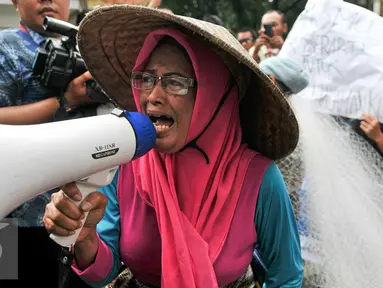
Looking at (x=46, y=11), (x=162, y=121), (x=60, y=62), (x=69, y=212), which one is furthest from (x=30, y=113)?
(x=69, y=212)

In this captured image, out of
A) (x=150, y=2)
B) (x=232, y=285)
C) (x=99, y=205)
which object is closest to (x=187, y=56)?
(x=99, y=205)

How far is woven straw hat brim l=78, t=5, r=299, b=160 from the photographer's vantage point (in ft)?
4.94

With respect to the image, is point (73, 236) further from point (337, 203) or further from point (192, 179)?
point (337, 203)

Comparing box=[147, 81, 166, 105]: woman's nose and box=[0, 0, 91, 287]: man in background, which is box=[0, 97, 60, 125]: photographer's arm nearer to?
box=[0, 0, 91, 287]: man in background

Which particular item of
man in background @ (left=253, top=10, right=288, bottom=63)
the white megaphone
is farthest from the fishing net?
Result: man in background @ (left=253, top=10, right=288, bottom=63)

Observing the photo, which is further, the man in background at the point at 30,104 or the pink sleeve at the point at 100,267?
the man in background at the point at 30,104

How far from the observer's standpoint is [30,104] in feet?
7.00

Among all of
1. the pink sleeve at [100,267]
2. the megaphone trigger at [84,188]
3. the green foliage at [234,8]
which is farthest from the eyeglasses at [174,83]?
the green foliage at [234,8]

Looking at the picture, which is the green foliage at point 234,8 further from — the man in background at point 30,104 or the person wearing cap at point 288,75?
the man in background at point 30,104

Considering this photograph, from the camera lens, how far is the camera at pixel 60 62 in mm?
2064

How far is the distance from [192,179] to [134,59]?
1.81 feet

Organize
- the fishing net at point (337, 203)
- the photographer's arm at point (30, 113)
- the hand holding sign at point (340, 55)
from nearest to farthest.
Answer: the photographer's arm at point (30, 113) < the fishing net at point (337, 203) < the hand holding sign at point (340, 55)

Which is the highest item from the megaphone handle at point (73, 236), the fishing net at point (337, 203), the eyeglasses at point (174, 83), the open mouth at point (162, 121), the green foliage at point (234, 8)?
the eyeglasses at point (174, 83)

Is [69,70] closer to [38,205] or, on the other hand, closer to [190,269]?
[38,205]
